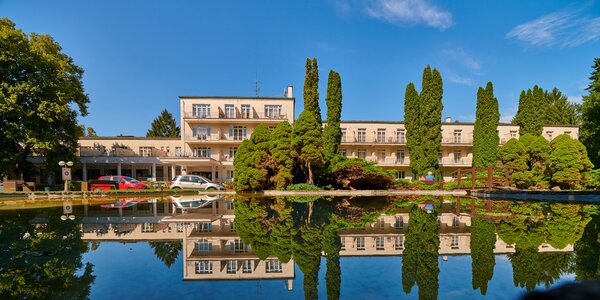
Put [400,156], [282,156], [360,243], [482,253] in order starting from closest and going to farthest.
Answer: [482,253] < [360,243] < [282,156] < [400,156]

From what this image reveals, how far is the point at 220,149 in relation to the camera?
38.0 m

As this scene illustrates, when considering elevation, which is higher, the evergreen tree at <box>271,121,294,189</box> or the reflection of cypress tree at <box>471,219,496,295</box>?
the evergreen tree at <box>271,121,294,189</box>

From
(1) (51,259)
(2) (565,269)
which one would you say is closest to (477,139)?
(2) (565,269)

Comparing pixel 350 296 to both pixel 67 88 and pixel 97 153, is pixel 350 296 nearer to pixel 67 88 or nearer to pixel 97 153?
pixel 67 88

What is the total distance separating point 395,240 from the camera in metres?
6.59

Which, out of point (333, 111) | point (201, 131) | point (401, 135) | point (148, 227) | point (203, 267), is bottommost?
point (148, 227)

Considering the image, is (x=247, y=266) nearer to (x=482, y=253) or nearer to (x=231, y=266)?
(x=231, y=266)

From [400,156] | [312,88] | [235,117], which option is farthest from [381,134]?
[235,117]

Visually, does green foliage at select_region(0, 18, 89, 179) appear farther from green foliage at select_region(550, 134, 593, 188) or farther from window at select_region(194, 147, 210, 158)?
green foliage at select_region(550, 134, 593, 188)

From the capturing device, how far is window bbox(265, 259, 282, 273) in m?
4.78

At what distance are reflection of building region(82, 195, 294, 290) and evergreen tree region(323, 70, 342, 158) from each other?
2012 cm

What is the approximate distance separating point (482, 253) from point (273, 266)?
160 inches

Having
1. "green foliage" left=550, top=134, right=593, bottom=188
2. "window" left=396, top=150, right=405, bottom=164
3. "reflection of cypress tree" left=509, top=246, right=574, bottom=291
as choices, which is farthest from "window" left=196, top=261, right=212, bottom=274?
"window" left=396, top=150, right=405, bottom=164

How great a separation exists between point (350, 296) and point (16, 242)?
7707mm
